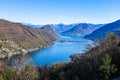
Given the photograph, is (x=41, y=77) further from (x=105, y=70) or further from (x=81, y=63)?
(x=105, y=70)

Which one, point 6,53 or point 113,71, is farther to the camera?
point 6,53

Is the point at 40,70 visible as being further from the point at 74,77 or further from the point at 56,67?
the point at 74,77

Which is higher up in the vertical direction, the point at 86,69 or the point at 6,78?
the point at 86,69

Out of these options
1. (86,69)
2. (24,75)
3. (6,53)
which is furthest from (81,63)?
(6,53)

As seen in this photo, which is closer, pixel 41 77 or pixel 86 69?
pixel 86 69

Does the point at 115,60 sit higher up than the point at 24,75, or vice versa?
the point at 115,60

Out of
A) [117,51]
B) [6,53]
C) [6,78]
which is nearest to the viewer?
[117,51]

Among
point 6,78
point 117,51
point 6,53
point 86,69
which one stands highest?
point 117,51

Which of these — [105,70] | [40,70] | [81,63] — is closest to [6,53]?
[40,70]

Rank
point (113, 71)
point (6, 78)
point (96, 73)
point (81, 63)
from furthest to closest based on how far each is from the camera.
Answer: point (6, 78) → point (81, 63) → point (96, 73) → point (113, 71)
